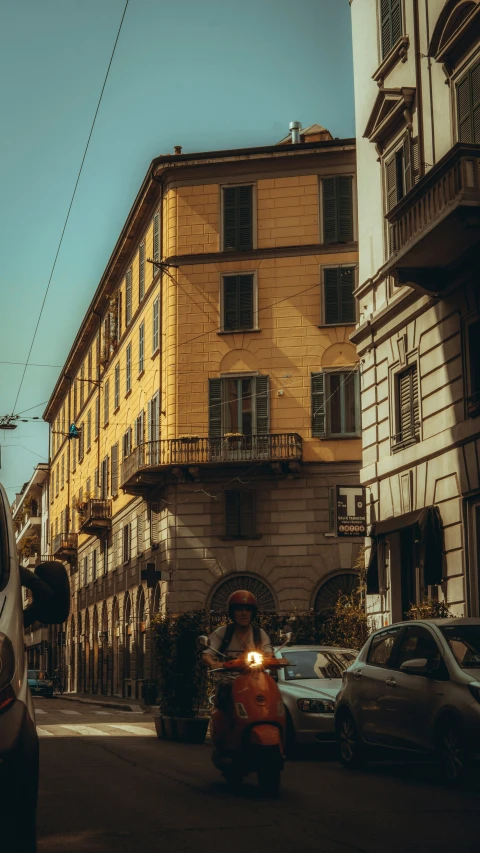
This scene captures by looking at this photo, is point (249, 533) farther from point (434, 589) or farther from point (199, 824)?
point (199, 824)

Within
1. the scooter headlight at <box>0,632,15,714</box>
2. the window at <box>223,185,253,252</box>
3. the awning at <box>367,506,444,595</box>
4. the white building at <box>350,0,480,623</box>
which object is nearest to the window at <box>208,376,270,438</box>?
the window at <box>223,185,253,252</box>

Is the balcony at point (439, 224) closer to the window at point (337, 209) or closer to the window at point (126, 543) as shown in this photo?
the window at point (337, 209)

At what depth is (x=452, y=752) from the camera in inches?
427

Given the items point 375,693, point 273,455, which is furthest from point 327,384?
point 375,693

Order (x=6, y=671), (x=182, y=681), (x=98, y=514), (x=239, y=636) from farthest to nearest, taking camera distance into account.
A: (x=98, y=514), (x=182, y=681), (x=239, y=636), (x=6, y=671)

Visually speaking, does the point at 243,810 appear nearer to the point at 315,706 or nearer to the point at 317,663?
the point at 315,706

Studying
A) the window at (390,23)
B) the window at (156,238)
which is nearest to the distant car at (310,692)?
the window at (390,23)

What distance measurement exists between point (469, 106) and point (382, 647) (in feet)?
33.9

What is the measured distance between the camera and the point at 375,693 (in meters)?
12.5

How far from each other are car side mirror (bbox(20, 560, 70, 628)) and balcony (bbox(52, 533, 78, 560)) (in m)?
57.2

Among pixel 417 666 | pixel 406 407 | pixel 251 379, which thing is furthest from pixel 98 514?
pixel 417 666

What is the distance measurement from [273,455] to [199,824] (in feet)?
97.6

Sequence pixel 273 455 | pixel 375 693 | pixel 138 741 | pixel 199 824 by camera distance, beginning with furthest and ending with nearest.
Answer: pixel 273 455
pixel 138 741
pixel 375 693
pixel 199 824

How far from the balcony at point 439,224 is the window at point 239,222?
64.3ft
